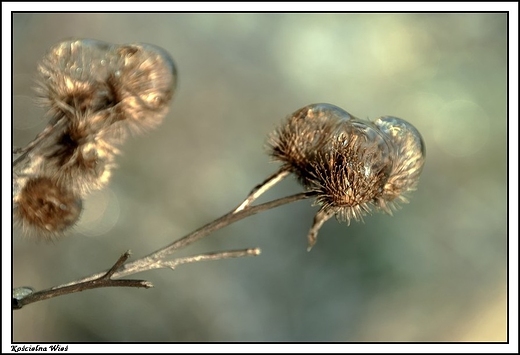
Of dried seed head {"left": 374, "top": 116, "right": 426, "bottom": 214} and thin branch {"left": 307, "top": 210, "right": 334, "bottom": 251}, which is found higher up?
dried seed head {"left": 374, "top": 116, "right": 426, "bottom": 214}

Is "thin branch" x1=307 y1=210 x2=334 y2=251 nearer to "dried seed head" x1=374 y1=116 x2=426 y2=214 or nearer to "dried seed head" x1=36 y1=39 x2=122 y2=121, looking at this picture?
"dried seed head" x1=374 y1=116 x2=426 y2=214

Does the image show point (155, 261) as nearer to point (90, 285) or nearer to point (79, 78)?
point (90, 285)

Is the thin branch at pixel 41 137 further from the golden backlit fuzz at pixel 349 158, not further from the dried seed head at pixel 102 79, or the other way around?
the golden backlit fuzz at pixel 349 158

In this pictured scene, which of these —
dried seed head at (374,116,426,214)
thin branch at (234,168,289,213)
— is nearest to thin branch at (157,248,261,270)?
thin branch at (234,168,289,213)

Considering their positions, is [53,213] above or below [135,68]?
below

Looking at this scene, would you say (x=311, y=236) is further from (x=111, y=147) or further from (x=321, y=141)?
(x=111, y=147)

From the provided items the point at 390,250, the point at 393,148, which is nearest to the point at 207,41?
the point at 390,250
